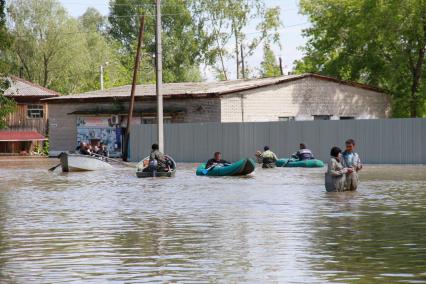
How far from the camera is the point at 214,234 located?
18531mm

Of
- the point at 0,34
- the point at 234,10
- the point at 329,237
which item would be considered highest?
the point at 234,10

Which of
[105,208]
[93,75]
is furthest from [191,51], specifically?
[105,208]

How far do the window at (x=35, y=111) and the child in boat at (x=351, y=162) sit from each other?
61968 mm

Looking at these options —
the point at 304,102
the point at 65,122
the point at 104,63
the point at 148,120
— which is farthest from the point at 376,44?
the point at 104,63

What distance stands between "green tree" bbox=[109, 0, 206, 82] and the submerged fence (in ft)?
145

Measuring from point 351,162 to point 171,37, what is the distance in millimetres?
87513

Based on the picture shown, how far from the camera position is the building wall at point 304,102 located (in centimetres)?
6262

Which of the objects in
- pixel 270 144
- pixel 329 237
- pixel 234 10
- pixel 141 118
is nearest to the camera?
pixel 329 237

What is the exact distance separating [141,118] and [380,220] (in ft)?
156

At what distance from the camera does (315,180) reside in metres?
38.2

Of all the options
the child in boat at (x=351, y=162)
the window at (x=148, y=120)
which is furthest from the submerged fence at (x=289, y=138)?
the child in boat at (x=351, y=162)

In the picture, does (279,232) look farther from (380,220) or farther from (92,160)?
(92,160)

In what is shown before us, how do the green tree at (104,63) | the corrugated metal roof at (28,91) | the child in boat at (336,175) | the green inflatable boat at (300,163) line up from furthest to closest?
the green tree at (104,63), the corrugated metal roof at (28,91), the green inflatable boat at (300,163), the child in boat at (336,175)

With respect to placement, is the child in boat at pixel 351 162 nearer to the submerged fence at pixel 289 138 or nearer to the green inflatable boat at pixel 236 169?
the green inflatable boat at pixel 236 169
